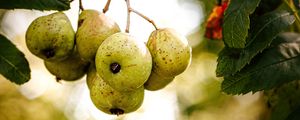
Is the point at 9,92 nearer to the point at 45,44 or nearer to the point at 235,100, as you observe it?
the point at 235,100

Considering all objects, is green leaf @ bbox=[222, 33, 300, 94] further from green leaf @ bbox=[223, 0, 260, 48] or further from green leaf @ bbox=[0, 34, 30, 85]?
green leaf @ bbox=[0, 34, 30, 85]

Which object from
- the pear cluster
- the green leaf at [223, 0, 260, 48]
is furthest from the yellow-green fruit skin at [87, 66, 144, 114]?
the green leaf at [223, 0, 260, 48]

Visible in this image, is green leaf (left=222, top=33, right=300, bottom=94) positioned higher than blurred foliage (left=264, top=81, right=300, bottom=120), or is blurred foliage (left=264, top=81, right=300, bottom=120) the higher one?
green leaf (left=222, top=33, right=300, bottom=94)

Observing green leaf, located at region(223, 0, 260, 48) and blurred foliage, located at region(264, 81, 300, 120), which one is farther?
blurred foliage, located at region(264, 81, 300, 120)

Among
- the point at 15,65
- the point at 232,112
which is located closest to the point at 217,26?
the point at 15,65

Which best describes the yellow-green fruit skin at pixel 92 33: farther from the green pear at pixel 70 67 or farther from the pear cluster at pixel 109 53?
the green pear at pixel 70 67

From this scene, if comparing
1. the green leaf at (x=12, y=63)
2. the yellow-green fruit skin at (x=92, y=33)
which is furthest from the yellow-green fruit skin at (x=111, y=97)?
the green leaf at (x=12, y=63)

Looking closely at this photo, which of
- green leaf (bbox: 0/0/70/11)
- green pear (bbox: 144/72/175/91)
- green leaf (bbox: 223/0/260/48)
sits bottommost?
green pear (bbox: 144/72/175/91)
